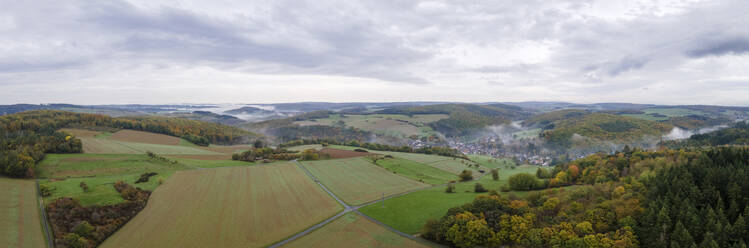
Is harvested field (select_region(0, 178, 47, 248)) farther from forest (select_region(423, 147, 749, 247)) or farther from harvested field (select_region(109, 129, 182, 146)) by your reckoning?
harvested field (select_region(109, 129, 182, 146))

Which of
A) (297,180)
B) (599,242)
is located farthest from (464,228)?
(297,180)

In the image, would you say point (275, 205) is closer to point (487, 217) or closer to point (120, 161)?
point (487, 217)

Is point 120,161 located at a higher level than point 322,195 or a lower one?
higher

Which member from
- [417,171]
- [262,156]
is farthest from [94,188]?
[417,171]

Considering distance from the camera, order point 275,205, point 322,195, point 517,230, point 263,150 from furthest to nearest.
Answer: point 263,150 → point 322,195 → point 275,205 → point 517,230

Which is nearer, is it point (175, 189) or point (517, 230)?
point (517, 230)

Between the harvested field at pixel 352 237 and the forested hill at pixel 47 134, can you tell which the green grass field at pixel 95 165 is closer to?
the forested hill at pixel 47 134


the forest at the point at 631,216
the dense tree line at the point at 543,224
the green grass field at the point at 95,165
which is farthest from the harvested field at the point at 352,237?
the green grass field at the point at 95,165
